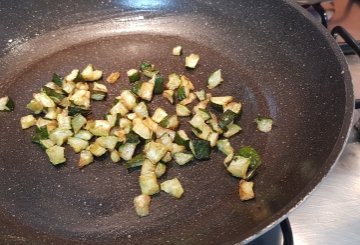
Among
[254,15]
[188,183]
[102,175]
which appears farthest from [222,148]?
[254,15]

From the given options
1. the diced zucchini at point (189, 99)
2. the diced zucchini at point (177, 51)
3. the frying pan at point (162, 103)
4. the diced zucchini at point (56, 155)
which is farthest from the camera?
the diced zucchini at point (177, 51)

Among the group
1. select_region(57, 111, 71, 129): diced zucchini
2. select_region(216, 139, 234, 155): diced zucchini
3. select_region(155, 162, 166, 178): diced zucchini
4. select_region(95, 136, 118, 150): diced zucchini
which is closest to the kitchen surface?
select_region(216, 139, 234, 155): diced zucchini

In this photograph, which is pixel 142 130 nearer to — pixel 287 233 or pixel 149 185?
pixel 149 185

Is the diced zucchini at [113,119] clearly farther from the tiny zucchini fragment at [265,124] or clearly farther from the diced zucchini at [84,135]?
the tiny zucchini fragment at [265,124]

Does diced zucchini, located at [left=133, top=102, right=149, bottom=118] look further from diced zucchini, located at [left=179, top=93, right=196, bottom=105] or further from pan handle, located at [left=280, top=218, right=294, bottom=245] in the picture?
pan handle, located at [left=280, top=218, right=294, bottom=245]

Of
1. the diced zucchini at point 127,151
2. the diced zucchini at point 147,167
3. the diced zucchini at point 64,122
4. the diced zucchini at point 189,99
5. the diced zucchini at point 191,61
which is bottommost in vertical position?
the diced zucchini at point 147,167

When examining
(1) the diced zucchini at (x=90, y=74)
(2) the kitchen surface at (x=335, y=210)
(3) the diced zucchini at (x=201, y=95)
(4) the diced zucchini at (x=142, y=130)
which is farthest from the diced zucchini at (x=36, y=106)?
(2) the kitchen surface at (x=335, y=210)

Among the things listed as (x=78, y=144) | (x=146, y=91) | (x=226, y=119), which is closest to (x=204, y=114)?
(x=226, y=119)
